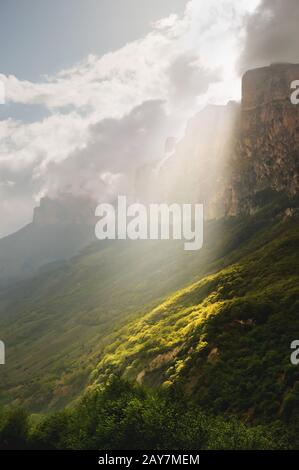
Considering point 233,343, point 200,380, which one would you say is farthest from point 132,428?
point 233,343

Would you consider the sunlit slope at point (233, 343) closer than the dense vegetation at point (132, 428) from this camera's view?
No

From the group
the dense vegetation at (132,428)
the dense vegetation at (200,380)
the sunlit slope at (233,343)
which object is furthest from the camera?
the sunlit slope at (233,343)

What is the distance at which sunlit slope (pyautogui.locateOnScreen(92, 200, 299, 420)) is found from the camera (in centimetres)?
7031

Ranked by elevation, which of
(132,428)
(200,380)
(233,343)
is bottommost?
(200,380)

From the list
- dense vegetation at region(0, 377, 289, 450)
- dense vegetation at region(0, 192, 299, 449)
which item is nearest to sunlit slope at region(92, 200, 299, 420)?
dense vegetation at region(0, 192, 299, 449)

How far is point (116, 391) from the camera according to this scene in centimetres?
6912

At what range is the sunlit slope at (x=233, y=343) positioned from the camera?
231ft

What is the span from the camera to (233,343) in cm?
8731

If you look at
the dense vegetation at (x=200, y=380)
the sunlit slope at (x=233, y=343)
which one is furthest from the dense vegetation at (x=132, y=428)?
the sunlit slope at (x=233, y=343)

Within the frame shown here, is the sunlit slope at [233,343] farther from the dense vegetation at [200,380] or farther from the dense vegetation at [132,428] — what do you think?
the dense vegetation at [132,428]

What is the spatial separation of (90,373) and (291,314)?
73.0 meters

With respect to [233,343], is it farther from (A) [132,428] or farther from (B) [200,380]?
(A) [132,428]
